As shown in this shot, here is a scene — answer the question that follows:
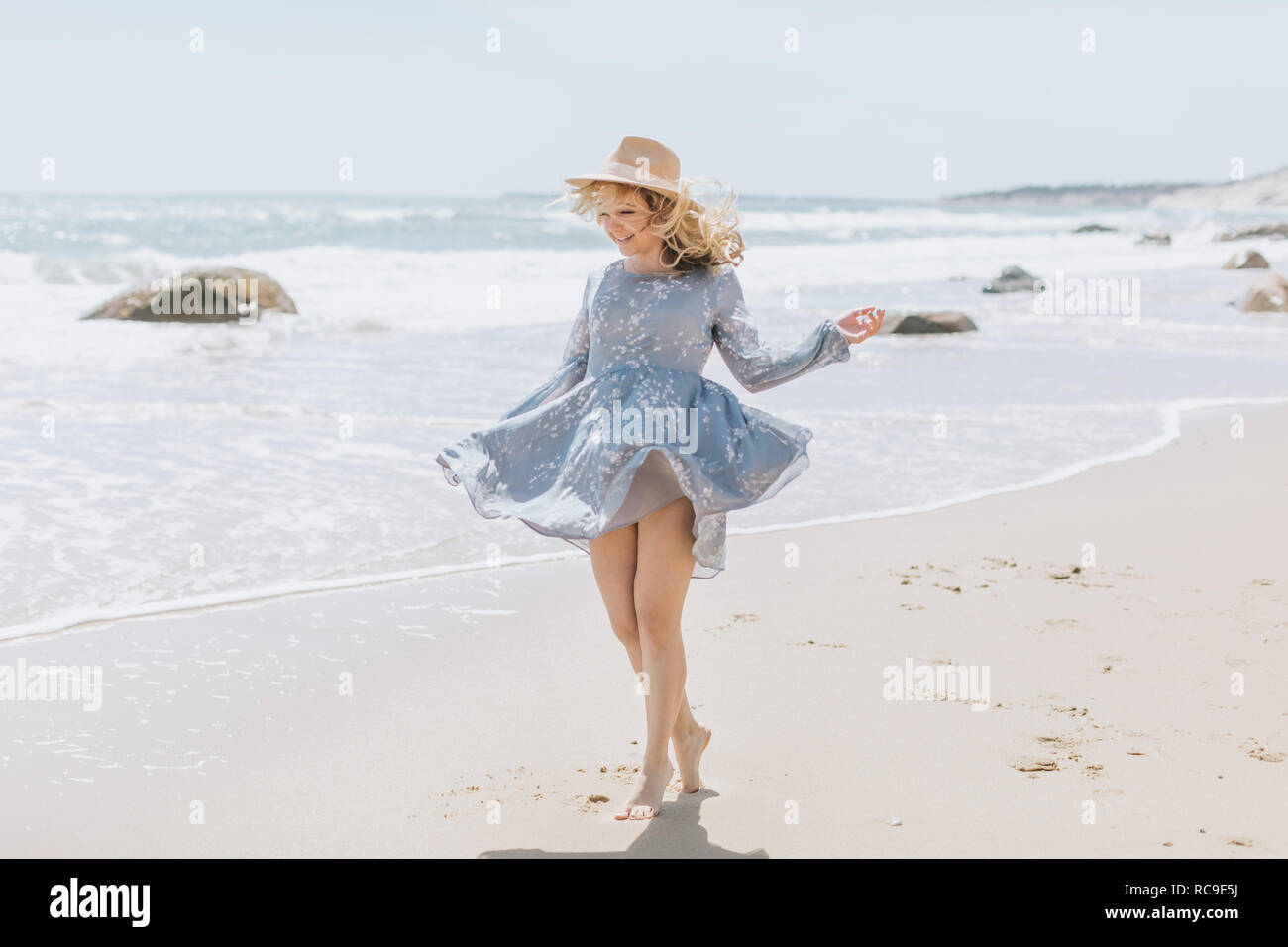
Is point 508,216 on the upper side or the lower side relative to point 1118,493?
upper

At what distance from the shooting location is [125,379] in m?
10.9

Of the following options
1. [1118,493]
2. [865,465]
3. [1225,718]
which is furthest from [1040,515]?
[1225,718]

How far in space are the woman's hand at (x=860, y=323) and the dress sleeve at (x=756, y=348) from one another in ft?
0.11

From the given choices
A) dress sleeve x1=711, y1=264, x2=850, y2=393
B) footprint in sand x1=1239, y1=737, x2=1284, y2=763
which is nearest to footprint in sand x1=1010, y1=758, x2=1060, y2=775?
footprint in sand x1=1239, y1=737, x2=1284, y2=763

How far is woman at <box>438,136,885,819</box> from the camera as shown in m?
3.46

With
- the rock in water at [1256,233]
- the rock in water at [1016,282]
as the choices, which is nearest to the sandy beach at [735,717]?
the rock in water at [1016,282]

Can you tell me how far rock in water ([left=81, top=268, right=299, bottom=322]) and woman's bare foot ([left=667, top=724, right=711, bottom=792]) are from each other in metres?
13.0

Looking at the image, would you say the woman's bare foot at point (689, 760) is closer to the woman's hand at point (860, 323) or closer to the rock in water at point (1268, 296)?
the woman's hand at point (860, 323)

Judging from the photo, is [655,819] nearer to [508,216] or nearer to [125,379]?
[125,379]

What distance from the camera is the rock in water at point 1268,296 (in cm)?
1773

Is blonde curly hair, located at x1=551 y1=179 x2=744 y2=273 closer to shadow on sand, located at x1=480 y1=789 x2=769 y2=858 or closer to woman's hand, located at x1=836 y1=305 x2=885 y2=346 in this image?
woman's hand, located at x1=836 y1=305 x2=885 y2=346

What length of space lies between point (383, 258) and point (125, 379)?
61.9 ft

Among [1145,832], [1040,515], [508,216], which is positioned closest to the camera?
[1145,832]

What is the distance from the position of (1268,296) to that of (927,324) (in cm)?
542
